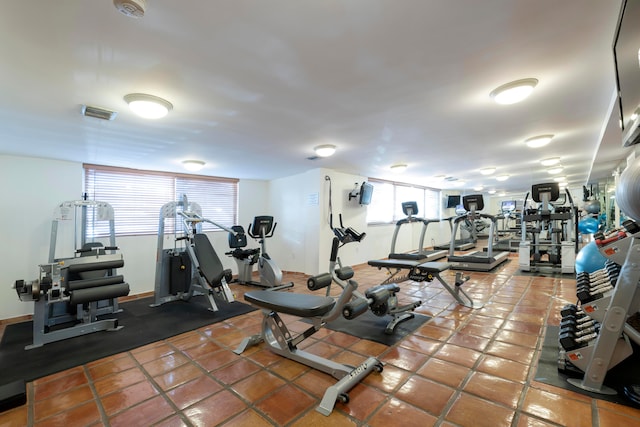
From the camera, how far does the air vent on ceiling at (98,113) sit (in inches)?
93.0

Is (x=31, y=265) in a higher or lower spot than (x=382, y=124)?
lower

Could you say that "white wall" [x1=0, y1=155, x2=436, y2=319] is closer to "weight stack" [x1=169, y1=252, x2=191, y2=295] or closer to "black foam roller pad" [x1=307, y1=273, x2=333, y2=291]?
"weight stack" [x1=169, y1=252, x2=191, y2=295]

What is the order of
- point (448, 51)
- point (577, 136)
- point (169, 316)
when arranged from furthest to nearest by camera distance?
point (577, 136), point (169, 316), point (448, 51)

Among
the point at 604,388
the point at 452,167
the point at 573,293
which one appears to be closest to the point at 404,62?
the point at 604,388

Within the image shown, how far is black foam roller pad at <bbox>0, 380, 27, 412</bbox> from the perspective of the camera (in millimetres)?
1788

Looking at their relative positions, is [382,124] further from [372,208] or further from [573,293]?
[372,208]

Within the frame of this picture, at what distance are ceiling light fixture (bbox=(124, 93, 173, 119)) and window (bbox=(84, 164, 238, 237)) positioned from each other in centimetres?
212

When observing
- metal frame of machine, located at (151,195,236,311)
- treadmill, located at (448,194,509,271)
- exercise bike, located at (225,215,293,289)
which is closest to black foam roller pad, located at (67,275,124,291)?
metal frame of machine, located at (151,195,236,311)

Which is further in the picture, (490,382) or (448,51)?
(490,382)

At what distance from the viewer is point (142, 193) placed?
499cm

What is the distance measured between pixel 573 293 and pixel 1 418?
237 inches

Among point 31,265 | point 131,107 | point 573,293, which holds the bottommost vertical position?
point 573,293

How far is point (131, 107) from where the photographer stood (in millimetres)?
2266

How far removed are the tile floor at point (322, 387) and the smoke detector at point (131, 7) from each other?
2194 millimetres
